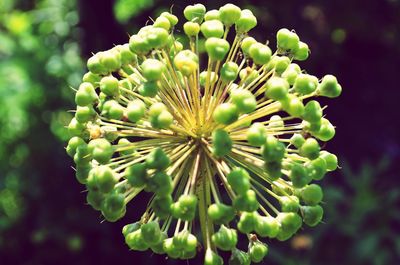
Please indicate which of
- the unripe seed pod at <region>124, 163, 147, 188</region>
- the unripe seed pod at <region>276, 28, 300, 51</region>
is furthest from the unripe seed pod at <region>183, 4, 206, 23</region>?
the unripe seed pod at <region>124, 163, 147, 188</region>

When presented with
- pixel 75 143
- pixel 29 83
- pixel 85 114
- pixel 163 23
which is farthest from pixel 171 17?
pixel 29 83

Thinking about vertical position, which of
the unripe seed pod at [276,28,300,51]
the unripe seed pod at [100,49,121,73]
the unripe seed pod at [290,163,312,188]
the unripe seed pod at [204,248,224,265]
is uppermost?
the unripe seed pod at [100,49,121,73]

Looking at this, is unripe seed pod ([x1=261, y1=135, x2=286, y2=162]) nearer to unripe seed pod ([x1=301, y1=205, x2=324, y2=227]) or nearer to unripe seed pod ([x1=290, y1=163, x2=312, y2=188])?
unripe seed pod ([x1=290, y1=163, x2=312, y2=188])

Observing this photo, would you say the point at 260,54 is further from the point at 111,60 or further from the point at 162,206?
the point at 162,206

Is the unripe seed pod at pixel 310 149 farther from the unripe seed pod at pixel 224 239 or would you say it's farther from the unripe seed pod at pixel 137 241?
the unripe seed pod at pixel 137 241

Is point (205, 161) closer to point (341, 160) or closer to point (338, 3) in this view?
point (341, 160)

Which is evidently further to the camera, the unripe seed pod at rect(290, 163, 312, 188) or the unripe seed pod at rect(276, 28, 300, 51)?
the unripe seed pod at rect(276, 28, 300, 51)

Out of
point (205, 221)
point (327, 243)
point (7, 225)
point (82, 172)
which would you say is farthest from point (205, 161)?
point (7, 225)

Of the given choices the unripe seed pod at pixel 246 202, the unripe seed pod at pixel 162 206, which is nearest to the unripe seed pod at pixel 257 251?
the unripe seed pod at pixel 246 202
